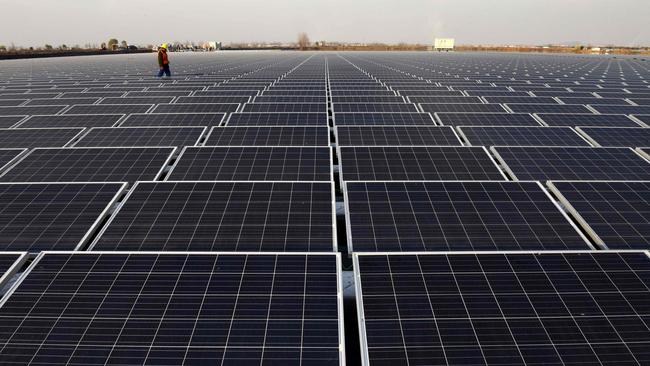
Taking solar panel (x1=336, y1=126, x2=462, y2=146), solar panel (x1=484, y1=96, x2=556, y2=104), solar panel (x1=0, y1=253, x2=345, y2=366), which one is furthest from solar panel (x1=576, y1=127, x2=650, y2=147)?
solar panel (x1=0, y1=253, x2=345, y2=366)

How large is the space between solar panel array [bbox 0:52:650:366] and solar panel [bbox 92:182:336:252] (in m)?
0.04

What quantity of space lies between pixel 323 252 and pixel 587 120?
682 inches

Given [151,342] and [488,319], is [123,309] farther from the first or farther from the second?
[488,319]

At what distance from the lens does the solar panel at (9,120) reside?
53.3 feet

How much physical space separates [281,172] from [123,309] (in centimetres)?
562

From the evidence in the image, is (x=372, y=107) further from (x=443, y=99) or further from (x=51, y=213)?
(x=51, y=213)

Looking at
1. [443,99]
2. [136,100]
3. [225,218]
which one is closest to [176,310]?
[225,218]

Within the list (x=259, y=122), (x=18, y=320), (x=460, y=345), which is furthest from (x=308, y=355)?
(x=259, y=122)

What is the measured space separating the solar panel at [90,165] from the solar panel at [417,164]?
5.65 metres

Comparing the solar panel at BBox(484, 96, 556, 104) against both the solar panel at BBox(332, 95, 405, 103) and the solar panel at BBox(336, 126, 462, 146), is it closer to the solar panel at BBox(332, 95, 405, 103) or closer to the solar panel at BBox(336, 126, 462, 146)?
the solar panel at BBox(332, 95, 405, 103)

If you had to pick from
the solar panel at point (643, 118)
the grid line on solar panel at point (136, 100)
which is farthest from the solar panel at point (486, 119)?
the grid line on solar panel at point (136, 100)

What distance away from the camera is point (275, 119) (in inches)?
622

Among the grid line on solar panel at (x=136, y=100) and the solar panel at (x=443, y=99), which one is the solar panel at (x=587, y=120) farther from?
the grid line on solar panel at (x=136, y=100)

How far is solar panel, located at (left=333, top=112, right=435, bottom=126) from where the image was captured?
1565 cm
